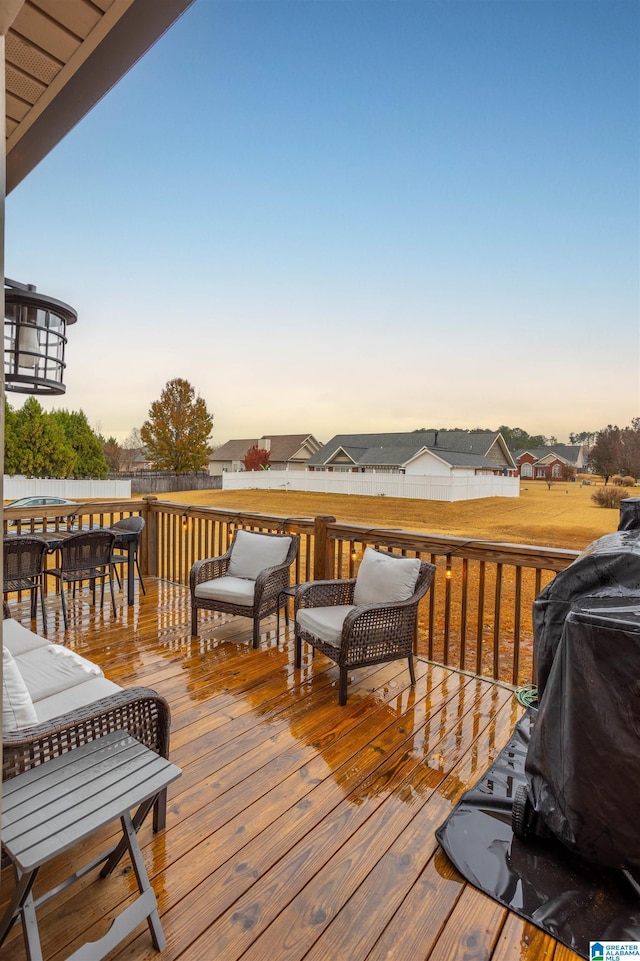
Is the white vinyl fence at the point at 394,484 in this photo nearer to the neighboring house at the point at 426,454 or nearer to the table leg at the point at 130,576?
the neighboring house at the point at 426,454

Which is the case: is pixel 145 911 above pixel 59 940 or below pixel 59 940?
above

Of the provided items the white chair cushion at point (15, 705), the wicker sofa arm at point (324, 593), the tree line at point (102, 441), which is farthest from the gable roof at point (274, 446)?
the white chair cushion at point (15, 705)

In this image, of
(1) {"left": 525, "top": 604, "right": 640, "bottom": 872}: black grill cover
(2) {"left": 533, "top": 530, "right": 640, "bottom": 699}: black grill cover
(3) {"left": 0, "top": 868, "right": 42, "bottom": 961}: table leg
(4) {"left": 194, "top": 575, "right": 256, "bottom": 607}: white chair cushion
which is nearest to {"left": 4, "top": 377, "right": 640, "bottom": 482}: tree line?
(4) {"left": 194, "top": 575, "right": 256, "bottom": 607}: white chair cushion

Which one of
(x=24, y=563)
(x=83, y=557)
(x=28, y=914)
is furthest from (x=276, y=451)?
(x=28, y=914)

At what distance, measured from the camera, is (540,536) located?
6.47 meters

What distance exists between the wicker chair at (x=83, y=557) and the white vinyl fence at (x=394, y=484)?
18.6 feet

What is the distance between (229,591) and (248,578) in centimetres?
35

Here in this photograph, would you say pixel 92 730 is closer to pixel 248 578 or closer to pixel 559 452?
pixel 248 578

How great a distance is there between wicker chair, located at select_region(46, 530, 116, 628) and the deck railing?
0.94 metres

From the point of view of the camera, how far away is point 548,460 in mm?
6961

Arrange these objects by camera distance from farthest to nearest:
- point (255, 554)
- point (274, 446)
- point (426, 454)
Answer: point (274, 446), point (426, 454), point (255, 554)

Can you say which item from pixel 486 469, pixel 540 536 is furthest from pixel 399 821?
pixel 486 469

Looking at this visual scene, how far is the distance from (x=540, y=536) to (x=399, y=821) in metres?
5.45

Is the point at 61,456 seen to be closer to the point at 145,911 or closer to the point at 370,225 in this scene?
the point at 370,225
